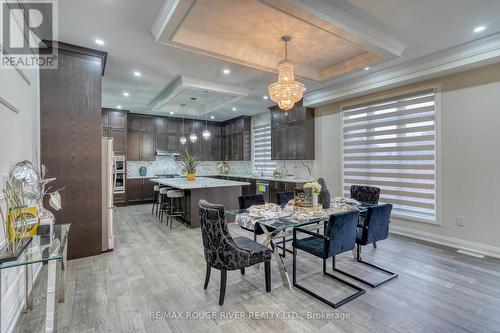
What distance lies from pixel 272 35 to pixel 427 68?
268 cm

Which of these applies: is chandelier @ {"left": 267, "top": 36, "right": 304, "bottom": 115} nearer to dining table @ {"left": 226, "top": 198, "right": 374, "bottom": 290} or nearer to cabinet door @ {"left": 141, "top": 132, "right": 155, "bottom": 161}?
dining table @ {"left": 226, "top": 198, "right": 374, "bottom": 290}

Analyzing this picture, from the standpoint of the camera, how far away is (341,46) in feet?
12.2

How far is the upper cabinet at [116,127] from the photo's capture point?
7.47 m

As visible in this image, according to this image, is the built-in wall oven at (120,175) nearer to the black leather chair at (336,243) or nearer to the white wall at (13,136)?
the white wall at (13,136)

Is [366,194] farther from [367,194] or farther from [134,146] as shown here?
[134,146]

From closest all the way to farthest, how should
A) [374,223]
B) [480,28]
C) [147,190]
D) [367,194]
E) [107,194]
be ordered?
→ [374,223]
[480,28]
[107,194]
[367,194]
[147,190]

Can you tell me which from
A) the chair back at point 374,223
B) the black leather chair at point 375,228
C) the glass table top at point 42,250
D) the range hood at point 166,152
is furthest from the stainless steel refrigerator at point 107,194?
the range hood at point 166,152

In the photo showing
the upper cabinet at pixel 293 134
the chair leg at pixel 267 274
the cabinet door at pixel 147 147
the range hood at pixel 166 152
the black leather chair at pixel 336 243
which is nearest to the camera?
the black leather chair at pixel 336 243

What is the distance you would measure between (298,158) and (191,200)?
2.97 metres

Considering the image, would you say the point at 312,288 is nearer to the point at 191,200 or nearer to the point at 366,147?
the point at 191,200

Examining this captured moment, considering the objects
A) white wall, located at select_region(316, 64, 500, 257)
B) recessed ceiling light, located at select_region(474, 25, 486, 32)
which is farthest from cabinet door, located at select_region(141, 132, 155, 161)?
recessed ceiling light, located at select_region(474, 25, 486, 32)

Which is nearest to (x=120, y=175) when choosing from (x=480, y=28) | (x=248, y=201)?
(x=248, y=201)

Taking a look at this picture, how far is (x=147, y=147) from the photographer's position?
838 cm

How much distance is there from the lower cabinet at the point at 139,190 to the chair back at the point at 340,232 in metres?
6.94
